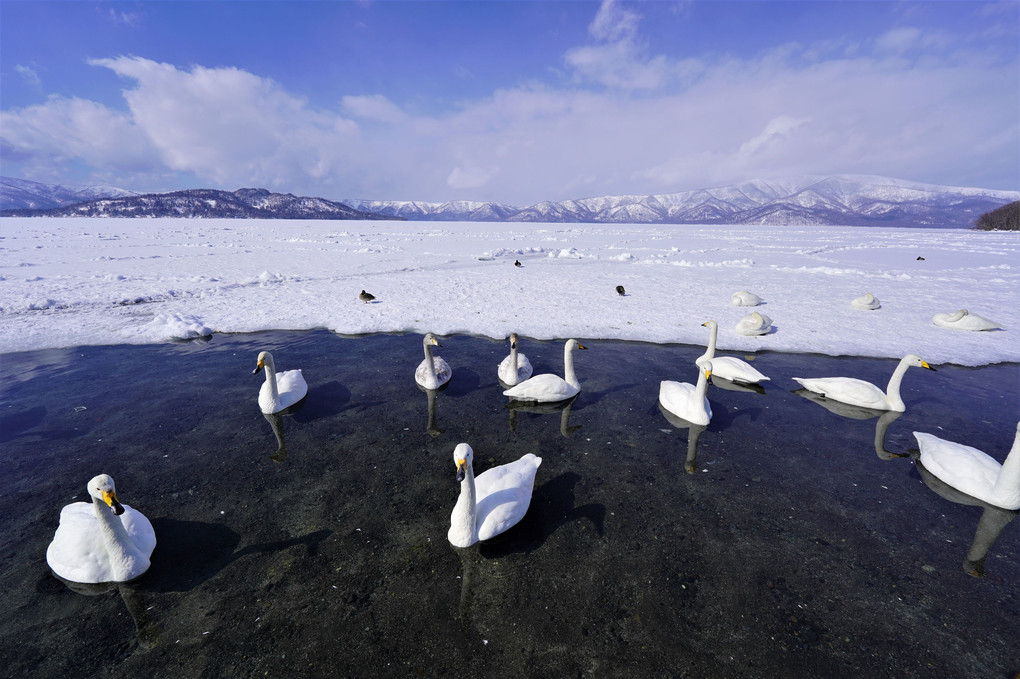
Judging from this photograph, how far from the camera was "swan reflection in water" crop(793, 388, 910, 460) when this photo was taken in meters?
6.92

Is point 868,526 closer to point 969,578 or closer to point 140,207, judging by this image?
point 969,578

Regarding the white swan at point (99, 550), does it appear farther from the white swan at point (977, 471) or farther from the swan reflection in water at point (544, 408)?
the white swan at point (977, 471)

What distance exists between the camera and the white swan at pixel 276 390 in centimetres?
768

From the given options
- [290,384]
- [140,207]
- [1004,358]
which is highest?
[140,207]

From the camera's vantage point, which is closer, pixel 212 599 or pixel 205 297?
pixel 212 599

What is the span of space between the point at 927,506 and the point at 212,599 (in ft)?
28.6

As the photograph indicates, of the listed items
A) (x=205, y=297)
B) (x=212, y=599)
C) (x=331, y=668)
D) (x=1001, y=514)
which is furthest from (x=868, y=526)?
(x=205, y=297)

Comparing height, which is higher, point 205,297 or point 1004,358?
point 205,297

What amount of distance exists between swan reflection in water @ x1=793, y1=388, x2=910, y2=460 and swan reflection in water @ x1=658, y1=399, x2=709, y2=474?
275 centimetres

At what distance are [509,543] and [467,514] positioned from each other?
2.20 ft

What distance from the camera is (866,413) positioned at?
800cm

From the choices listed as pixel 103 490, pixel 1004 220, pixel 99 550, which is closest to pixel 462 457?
pixel 103 490

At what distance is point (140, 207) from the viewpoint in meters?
165

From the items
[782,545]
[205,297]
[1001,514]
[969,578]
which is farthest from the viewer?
[205,297]
